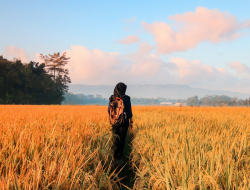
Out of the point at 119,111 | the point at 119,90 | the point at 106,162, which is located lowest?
the point at 106,162

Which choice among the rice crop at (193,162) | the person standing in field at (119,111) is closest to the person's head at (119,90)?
the person standing in field at (119,111)

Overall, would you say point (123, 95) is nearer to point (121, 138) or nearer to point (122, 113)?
point (122, 113)

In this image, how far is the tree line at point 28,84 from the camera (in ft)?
114

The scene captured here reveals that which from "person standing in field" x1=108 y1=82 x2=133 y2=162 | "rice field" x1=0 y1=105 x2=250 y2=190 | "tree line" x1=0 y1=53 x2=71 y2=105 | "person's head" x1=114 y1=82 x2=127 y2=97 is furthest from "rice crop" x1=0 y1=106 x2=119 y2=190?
"tree line" x1=0 y1=53 x2=71 y2=105

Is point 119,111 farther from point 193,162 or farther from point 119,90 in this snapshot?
point 193,162

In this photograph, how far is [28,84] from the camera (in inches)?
1518

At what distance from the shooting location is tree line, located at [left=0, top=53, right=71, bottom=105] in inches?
1371

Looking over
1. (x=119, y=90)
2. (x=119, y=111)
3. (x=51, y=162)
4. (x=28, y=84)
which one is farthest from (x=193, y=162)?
(x=28, y=84)

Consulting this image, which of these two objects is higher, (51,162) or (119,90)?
(119,90)

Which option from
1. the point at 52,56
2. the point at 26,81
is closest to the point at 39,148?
the point at 26,81

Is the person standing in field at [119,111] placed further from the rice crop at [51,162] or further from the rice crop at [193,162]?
the rice crop at [193,162]

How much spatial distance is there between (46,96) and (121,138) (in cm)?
4126

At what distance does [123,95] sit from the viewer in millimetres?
4879

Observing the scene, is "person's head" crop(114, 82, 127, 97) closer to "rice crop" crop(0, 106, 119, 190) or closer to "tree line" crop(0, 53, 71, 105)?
"rice crop" crop(0, 106, 119, 190)
